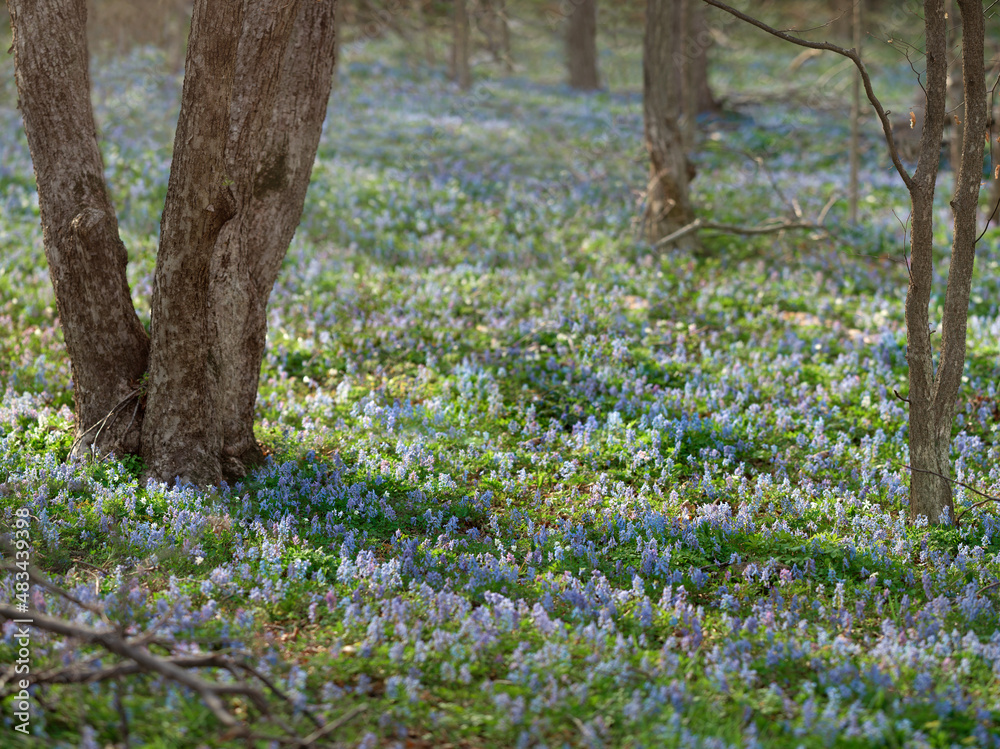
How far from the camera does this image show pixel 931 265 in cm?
500

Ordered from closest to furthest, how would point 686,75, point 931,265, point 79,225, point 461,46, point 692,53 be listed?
point 931,265, point 79,225, point 686,75, point 692,53, point 461,46

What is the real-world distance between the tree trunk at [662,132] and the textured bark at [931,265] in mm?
6235

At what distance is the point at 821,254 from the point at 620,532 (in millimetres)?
7893

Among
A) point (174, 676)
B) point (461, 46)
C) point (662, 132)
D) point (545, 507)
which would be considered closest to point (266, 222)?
point (545, 507)

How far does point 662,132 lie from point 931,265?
668 centimetres

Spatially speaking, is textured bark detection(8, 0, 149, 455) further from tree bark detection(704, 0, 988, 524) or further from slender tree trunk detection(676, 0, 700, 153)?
slender tree trunk detection(676, 0, 700, 153)

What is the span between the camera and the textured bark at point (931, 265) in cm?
490

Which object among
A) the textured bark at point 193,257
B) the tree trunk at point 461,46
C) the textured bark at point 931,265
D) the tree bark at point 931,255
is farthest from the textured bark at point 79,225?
the tree trunk at point 461,46

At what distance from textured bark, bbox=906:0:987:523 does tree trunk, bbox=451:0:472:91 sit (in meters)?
18.0

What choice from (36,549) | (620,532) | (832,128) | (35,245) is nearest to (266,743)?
(36,549)

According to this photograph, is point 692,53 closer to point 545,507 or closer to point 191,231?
point 545,507

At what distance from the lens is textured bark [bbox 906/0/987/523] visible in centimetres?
490

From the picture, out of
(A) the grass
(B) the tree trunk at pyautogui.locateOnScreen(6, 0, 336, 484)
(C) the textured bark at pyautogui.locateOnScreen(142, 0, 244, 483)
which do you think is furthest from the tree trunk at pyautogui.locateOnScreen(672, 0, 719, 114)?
(C) the textured bark at pyautogui.locateOnScreen(142, 0, 244, 483)

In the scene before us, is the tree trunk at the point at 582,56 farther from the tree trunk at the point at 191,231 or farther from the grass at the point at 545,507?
the tree trunk at the point at 191,231
